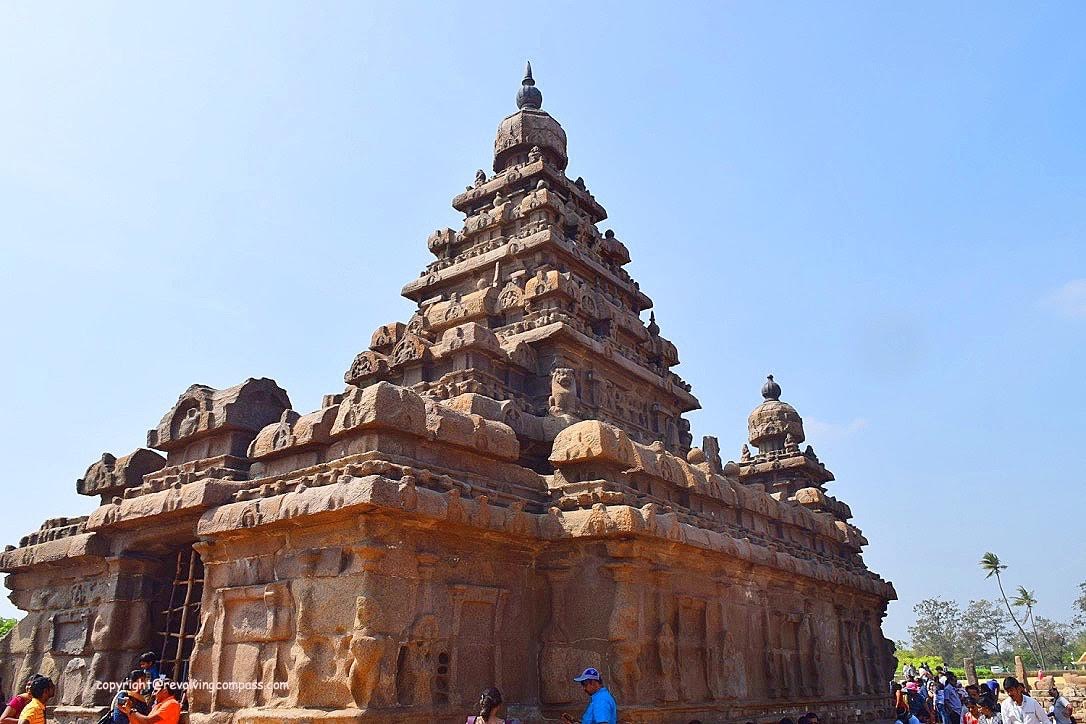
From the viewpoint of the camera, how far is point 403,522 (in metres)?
10.3

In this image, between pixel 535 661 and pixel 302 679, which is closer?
pixel 302 679

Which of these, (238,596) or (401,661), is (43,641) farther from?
(401,661)

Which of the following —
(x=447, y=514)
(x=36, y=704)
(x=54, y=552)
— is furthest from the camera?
(x=54, y=552)

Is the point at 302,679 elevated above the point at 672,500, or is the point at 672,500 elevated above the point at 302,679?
the point at 672,500

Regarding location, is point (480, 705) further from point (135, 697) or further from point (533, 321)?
point (533, 321)

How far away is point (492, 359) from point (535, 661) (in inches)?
253

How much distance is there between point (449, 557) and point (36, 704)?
4768 millimetres

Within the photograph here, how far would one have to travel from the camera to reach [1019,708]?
10109 mm

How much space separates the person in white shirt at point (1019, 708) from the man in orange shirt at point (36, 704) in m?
10.8

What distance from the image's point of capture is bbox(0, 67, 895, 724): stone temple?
10227 millimetres

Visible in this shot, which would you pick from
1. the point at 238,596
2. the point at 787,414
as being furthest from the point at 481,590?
the point at 787,414

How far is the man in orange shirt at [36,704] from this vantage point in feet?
26.6

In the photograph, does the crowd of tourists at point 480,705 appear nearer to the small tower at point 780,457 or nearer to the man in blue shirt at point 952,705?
the man in blue shirt at point 952,705
